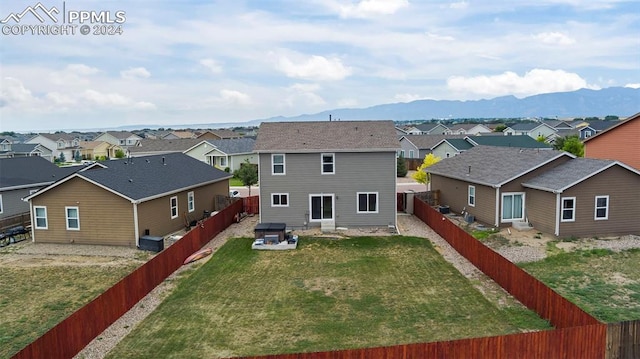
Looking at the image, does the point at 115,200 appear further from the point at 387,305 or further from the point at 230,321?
the point at 387,305

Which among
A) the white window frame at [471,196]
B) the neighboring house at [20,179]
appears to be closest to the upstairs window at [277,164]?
the white window frame at [471,196]

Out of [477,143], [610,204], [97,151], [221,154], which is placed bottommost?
[610,204]

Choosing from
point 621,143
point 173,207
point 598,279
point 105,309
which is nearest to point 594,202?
point 598,279

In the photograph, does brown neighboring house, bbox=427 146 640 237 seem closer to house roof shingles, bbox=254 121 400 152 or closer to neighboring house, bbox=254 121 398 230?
neighboring house, bbox=254 121 398 230

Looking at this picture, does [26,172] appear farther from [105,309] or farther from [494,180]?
[494,180]

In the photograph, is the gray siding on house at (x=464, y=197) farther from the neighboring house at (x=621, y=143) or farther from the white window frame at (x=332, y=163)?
the neighboring house at (x=621, y=143)

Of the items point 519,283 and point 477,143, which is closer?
point 519,283

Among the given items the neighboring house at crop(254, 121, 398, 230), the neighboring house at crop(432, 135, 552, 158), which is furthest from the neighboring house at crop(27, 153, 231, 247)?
the neighboring house at crop(432, 135, 552, 158)
